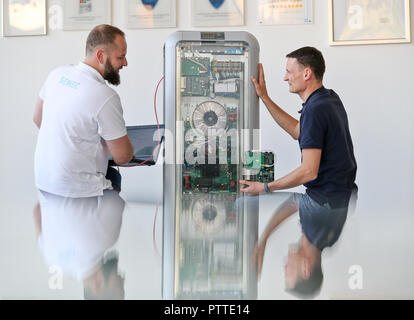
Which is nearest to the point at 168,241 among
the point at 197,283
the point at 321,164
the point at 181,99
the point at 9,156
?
the point at 197,283

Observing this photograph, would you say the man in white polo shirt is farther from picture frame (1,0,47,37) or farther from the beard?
picture frame (1,0,47,37)

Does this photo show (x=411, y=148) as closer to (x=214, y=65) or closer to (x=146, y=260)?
(x=214, y=65)

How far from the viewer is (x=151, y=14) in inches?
180

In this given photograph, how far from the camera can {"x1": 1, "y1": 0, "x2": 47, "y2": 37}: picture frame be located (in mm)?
4742

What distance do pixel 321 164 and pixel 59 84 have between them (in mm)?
1413

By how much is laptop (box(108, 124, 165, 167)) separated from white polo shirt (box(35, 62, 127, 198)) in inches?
19.8

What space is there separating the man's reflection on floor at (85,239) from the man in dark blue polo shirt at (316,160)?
18.8 inches

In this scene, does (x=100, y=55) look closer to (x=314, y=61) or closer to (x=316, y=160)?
(x=314, y=61)

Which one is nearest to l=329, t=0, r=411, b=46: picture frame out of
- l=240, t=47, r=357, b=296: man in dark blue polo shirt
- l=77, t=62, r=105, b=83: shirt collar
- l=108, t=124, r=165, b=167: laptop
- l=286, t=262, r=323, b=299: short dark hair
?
l=240, t=47, r=357, b=296: man in dark blue polo shirt

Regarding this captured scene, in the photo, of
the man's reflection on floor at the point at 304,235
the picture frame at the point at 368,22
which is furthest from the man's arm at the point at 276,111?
the picture frame at the point at 368,22

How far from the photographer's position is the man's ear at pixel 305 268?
3.66ft

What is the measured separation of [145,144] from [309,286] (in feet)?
7.47

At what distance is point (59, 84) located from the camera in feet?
8.39

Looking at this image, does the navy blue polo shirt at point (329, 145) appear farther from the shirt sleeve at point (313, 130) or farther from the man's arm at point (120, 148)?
the man's arm at point (120, 148)
